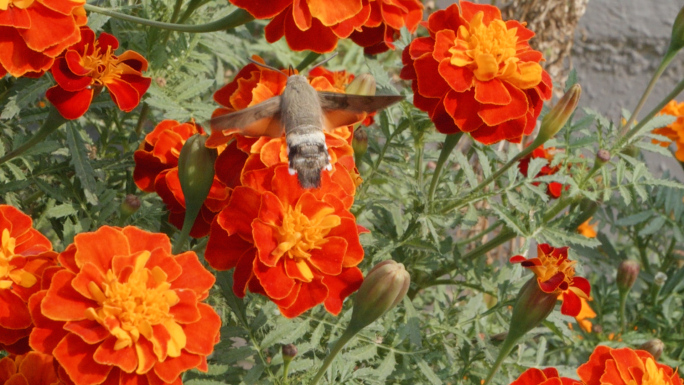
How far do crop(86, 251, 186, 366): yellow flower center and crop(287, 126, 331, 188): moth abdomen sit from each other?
21 centimetres

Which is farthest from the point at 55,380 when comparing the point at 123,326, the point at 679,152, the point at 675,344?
the point at 679,152

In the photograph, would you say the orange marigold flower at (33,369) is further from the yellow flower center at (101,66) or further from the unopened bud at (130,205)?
the yellow flower center at (101,66)

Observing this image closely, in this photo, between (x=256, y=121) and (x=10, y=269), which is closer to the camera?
(x=10, y=269)

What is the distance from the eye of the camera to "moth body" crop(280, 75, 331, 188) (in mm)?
1054

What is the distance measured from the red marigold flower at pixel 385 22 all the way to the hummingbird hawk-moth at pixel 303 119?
11cm

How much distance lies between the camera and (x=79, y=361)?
2.88ft

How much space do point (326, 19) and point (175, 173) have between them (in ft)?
0.99

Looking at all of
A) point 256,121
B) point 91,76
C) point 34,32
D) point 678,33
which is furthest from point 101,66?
point 678,33

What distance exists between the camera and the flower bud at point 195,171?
1077mm

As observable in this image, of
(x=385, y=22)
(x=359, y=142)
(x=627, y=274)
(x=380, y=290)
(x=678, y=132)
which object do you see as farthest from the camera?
(x=678, y=132)

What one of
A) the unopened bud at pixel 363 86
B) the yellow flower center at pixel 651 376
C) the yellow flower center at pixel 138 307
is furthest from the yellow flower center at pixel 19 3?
the yellow flower center at pixel 651 376

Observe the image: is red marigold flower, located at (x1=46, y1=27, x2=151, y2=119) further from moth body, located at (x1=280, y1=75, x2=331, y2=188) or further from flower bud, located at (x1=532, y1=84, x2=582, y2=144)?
flower bud, located at (x1=532, y1=84, x2=582, y2=144)

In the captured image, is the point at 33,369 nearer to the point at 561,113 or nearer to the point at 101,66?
the point at 101,66

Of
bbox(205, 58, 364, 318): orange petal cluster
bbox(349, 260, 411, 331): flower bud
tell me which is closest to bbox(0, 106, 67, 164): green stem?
bbox(205, 58, 364, 318): orange petal cluster
